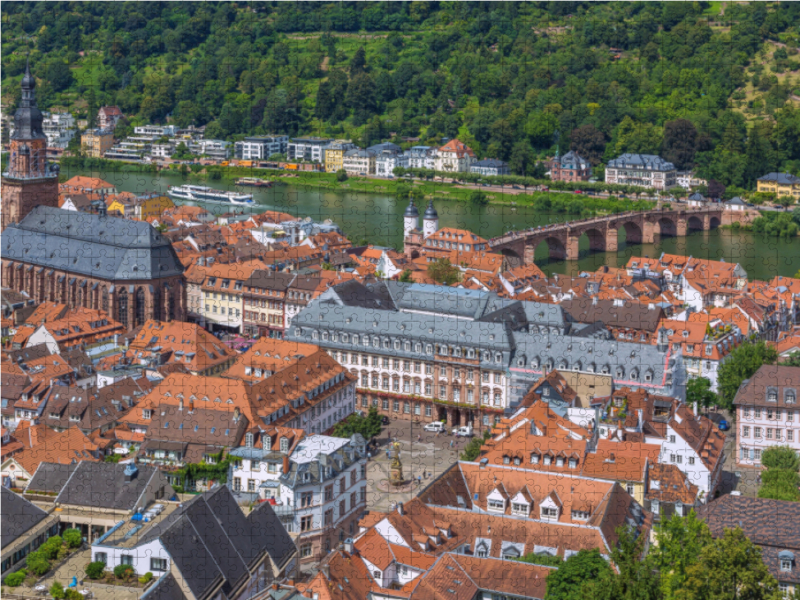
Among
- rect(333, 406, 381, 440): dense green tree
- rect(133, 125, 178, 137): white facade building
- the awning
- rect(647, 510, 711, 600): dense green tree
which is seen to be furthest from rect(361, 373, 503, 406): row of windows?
A: rect(133, 125, 178, 137): white facade building

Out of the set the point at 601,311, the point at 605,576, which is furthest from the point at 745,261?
the point at 605,576

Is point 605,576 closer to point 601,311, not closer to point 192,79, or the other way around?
point 601,311

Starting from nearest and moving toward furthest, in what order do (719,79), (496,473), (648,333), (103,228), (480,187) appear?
(496,473)
(648,333)
(103,228)
(480,187)
(719,79)

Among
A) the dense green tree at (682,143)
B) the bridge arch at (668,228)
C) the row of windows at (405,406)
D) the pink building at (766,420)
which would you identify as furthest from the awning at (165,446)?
the dense green tree at (682,143)

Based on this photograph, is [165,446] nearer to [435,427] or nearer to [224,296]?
[435,427]

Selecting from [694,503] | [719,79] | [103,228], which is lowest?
[694,503]

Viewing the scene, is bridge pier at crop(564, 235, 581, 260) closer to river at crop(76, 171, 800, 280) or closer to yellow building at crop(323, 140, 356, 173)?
river at crop(76, 171, 800, 280)

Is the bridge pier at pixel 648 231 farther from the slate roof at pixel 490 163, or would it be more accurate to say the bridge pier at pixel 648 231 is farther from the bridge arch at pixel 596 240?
the slate roof at pixel 490 163
